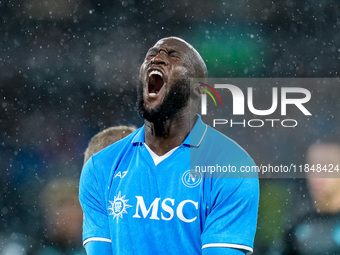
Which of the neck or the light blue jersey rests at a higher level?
the neck

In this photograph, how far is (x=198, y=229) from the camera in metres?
2.78

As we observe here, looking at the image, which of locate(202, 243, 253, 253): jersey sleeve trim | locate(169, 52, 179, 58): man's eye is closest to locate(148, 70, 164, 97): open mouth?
locate(169, 52, 179, 58): man's eye

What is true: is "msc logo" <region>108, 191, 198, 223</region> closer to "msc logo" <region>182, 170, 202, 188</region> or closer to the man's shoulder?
"msc logo" <region>182, 170, 202, 188</region>

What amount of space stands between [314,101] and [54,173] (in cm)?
485

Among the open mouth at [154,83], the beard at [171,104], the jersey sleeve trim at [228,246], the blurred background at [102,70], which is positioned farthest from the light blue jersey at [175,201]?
the blurred background at [102,70]

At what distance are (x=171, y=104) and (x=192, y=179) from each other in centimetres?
42

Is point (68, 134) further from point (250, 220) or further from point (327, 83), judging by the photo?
point (250, 220)

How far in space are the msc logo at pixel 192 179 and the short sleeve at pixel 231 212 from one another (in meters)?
0.08

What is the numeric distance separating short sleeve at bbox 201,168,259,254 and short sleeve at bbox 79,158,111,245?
607 millimetres

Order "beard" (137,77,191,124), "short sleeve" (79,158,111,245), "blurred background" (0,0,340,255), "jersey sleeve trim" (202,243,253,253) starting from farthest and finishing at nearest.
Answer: "blurred background" (0,0,340,255) → "short sleeve" (79,158,111,245) → "beard" (137,77,191,124) → "jersey sleeve trim" (202,243,253,253)

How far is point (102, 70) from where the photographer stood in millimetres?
9875

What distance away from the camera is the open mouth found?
293 cm

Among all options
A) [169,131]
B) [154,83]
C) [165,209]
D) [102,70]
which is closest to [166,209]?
[165,209]

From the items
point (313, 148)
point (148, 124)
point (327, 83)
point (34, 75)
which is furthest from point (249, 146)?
point (148, 124)
